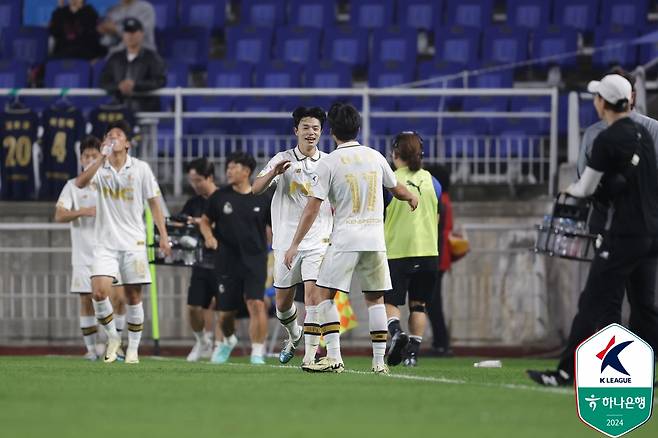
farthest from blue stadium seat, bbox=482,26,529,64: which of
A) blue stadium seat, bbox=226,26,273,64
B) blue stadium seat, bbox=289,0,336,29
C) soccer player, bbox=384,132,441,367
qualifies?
soccer player, bbox=384,132,441,367

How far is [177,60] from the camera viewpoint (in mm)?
25141

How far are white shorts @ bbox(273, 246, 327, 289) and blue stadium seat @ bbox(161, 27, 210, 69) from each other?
10776 millimetres

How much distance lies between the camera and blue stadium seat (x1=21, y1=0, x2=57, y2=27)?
2658 centimetres

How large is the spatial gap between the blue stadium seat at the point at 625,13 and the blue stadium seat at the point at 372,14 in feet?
10.2

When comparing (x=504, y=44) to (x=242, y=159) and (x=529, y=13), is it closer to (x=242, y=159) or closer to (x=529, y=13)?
(x=529, y=13)

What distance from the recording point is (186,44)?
2542 cm

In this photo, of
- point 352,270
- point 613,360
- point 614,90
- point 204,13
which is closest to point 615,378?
point 613,360

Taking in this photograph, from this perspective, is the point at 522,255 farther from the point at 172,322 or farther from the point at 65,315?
the point at 65,315

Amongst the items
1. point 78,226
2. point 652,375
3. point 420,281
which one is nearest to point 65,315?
point 78,226

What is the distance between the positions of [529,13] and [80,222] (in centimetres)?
947

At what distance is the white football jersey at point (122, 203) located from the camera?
1623 cm

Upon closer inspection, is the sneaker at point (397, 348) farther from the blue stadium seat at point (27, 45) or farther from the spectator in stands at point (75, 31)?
the blue stadium seat at point (27, 45)

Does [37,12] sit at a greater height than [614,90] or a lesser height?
greater

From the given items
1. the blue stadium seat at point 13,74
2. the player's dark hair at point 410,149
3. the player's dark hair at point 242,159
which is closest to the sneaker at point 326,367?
the player's dark hair at point 410,149
